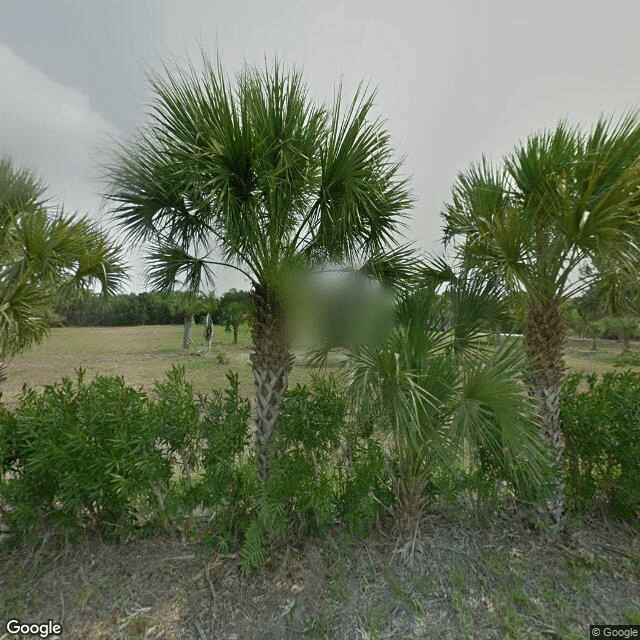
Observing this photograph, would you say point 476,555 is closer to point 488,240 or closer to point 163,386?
point 488,240

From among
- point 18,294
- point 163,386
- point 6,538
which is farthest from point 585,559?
point 18,294

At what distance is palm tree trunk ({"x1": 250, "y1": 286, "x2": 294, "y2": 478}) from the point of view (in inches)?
109

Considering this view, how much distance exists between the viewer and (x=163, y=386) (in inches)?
98.7

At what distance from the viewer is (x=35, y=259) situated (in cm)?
319

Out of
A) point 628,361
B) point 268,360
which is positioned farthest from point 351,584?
point 628,361

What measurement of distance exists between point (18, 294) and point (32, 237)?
0.62 m

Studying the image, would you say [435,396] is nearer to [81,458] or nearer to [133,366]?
[81,458]

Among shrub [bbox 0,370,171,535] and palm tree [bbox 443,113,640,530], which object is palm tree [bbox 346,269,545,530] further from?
shrub [bbox 0,370,171,535]

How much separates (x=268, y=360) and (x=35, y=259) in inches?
109

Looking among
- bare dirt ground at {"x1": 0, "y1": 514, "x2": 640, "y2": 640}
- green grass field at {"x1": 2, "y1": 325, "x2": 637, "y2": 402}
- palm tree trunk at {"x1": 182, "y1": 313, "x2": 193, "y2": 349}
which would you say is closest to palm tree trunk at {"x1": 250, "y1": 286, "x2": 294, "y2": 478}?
bare dirt ground at {"x1": 0, "y1": 514, "x2": 640, "y2": 640}

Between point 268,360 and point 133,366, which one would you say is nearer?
point 268,360

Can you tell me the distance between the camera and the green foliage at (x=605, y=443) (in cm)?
265

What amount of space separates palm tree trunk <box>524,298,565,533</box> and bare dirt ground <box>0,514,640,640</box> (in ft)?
1.27

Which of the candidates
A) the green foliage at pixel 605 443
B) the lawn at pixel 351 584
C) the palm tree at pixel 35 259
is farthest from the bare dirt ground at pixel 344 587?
the palm tree at pixel 35 259
